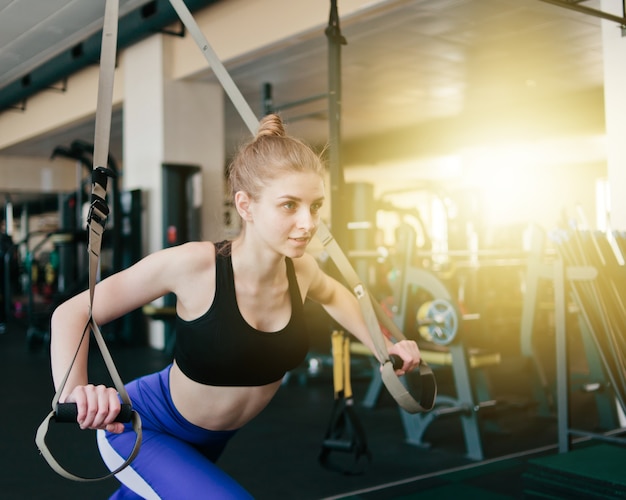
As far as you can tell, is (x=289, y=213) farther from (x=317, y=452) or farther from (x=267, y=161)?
(x=317, y=452)

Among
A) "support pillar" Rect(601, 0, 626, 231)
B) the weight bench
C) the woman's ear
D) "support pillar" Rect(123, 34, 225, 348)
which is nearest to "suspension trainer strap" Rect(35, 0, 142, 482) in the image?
the woman's ear

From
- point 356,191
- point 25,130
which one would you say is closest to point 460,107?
point 356,191

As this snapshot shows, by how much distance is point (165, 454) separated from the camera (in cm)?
135

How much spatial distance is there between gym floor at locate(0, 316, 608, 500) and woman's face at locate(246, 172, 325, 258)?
1568 mm

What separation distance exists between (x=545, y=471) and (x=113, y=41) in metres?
1.75

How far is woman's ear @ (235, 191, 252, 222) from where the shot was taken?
1.36 meters

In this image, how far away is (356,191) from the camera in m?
5.66

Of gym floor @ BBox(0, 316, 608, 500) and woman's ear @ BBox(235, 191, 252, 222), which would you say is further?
gym floor @ BBox(0, 316, 608, 500)

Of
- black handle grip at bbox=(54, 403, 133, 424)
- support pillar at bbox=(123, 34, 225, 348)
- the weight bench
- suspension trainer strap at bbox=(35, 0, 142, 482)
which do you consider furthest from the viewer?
support pillar at bbox=(123, 34, 225, 348)

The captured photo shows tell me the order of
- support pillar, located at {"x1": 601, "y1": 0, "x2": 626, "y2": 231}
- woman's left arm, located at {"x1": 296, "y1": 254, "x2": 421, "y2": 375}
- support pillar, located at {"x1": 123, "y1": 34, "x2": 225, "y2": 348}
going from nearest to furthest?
1. woman's left arm, located at {"x1": 296, "y1": 254, "x2": 421, "y2": 375}
2. support pillar, located at {"x1": 601, "y1": 0, "x2": 626, "y2": 231}
3. support pillar, located at {"x1": 123, "y1": 34, "x2": 225, "y2": 348}

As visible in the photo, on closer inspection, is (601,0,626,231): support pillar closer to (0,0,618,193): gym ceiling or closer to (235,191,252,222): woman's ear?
(0,0,618,193): gym ceiling

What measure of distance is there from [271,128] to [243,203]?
0.63ft

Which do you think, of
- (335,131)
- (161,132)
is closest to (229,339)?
(335,131)

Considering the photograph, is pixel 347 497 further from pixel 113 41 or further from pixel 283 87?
pixel 283 87
